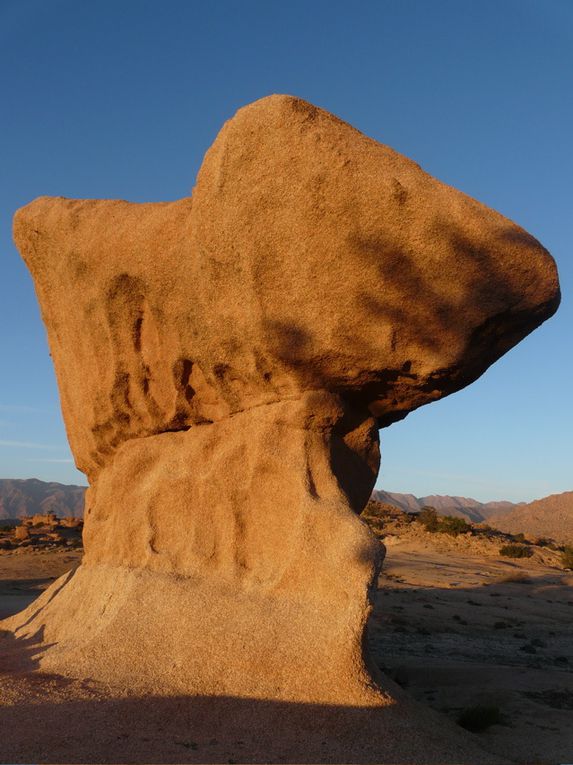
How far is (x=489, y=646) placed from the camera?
11984 millimetres

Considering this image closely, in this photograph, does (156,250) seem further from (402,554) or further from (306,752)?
(402,554)

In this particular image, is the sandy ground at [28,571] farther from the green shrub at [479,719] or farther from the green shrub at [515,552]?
the green shrub at [515,552]

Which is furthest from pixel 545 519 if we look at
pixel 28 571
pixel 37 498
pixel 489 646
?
pixel 37 498

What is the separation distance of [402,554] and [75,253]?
72.6 feet

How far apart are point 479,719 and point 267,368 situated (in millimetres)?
3982

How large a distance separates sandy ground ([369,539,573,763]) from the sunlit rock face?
7.04 feet

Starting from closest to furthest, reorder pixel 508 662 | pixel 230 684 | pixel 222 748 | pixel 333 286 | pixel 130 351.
→ pixel 222 748
pixel 230 684
pixel 333 286
pixel 130 351
pixel 508 662

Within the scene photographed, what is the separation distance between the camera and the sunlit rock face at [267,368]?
613 cm

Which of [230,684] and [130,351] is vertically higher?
[130,351]

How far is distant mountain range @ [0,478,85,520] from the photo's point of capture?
119 m

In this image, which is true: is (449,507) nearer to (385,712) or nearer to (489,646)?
(489,646)

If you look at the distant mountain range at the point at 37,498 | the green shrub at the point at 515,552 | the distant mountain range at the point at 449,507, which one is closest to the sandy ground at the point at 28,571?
the green shrub at the point at 515,552

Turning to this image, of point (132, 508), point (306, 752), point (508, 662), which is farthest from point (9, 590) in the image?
point (306, 752)

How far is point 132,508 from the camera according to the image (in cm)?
845
